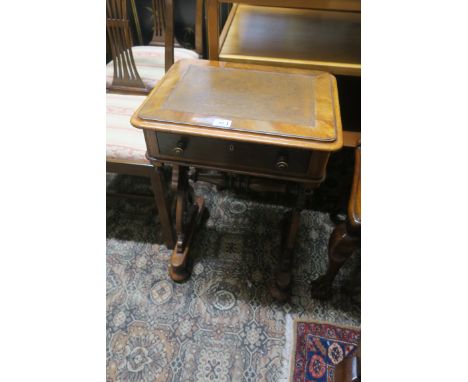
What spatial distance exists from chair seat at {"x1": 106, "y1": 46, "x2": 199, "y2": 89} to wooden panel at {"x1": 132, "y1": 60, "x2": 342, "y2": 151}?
1.25ft

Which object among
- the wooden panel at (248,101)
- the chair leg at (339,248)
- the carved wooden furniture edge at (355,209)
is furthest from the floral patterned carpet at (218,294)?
the wooden panel at (248,101)

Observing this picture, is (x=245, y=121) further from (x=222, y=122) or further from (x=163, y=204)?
(x=163, y=204)

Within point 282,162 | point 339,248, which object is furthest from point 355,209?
point 282,162

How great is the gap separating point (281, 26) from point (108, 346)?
1461 millimetres

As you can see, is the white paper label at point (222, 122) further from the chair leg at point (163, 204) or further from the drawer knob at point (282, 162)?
the chair leg at point (163, 204)

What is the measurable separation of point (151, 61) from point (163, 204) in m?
0.73

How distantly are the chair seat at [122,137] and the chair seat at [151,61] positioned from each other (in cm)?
20

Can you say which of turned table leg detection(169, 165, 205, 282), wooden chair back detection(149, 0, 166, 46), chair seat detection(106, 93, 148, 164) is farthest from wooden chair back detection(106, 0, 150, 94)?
turned table leg detection(169, 165, 205, 282)

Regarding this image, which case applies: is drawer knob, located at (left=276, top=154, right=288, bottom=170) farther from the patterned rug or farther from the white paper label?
the patterned rug

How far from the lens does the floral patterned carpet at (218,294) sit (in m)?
1.09

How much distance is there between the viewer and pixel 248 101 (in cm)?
89

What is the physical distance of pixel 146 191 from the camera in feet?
5.56

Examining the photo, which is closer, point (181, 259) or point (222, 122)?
point (222, 122)

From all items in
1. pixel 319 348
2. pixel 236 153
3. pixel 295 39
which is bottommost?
pixel 319 348
